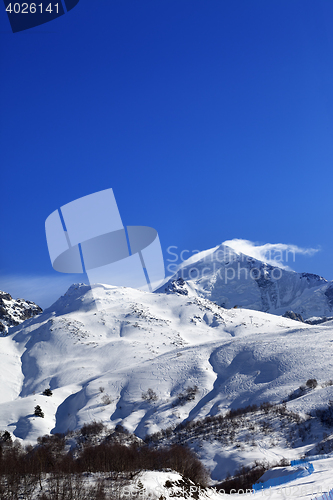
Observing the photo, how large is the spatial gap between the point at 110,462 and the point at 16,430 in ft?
157

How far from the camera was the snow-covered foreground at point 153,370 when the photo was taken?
226 feet

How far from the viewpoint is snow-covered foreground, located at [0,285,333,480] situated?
→ 6900 cm

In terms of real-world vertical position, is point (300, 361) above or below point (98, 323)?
below

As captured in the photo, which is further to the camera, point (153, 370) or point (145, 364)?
point (145, 364)

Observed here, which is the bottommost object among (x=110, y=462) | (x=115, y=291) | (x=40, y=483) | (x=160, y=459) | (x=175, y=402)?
(x=175, y=402)

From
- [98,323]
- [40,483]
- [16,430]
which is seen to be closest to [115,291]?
[98,323]

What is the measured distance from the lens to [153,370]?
3602 inches

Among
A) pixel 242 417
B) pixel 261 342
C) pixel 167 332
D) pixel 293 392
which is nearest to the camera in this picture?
pixel 242 417

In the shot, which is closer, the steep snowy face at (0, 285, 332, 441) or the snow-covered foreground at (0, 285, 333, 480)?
the snow-covered foreground at (0, 285, 333, 480)

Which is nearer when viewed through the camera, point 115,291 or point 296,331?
point 296,331

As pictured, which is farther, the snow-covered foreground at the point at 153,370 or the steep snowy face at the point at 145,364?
the steep snowy face at the point at 145,364

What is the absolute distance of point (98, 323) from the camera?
147m

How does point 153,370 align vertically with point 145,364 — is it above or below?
below

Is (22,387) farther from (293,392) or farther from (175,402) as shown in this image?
(293,392)
